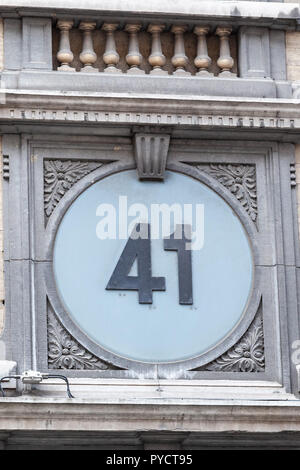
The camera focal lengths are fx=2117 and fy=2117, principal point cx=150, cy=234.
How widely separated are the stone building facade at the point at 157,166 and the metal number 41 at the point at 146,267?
25 centimetres

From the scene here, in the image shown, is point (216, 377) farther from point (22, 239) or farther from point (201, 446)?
point (22, 239)

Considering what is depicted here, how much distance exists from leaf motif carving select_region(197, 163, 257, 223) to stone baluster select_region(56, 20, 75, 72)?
1.64m

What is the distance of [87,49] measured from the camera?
2084 centimetres

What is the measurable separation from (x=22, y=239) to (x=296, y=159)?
287cm

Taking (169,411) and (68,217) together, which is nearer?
(169,411)

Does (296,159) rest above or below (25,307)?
above

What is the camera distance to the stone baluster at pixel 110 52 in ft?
68.3

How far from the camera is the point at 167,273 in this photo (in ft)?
66.4

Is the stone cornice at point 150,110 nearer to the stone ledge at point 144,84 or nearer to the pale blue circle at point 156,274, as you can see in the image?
the stone ledge at point 144,84

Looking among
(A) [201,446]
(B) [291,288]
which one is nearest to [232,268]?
(B) [291,288]

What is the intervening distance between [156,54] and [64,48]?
91 cm

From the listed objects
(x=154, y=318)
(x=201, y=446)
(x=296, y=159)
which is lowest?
(x=201, y=446)

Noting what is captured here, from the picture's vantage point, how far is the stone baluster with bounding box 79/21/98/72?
20.8 m

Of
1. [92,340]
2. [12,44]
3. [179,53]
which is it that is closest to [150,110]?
[179,53]
